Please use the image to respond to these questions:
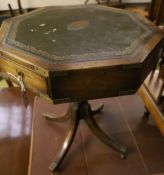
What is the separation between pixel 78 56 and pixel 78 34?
0.18m

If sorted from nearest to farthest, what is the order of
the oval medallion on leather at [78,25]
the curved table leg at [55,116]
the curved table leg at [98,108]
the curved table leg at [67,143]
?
the oval medallion on leather at [78,25], the curved table leg at [67,143], the curved table leg at [55,116], the curved table leg at [98,108]

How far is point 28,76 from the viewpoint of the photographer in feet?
2.63

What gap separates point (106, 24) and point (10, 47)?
0.44 m

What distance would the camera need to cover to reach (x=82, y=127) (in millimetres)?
1370

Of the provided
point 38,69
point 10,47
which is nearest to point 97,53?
point 38,69

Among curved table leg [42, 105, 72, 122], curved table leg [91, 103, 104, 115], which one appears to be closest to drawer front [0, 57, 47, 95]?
curved table leg [42, 105, 72, 122]

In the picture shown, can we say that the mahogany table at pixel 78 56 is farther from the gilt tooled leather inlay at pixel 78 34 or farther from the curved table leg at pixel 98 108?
the curved table leg at pixel 98 108

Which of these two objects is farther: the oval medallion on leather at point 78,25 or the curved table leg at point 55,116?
the curved table leg at point 55,116

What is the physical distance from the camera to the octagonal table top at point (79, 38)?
0.75 meters

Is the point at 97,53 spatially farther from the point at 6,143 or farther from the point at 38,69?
the point at 6,143

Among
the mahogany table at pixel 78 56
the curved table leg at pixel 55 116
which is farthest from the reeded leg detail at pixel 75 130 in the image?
the mahogany table at pixel 78 56

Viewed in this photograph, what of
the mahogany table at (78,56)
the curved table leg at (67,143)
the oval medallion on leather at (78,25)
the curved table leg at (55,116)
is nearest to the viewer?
the mahogany table at (78,56)

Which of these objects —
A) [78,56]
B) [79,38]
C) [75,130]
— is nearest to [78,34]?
[79,38]

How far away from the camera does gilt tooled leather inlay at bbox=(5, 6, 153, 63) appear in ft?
2.54
